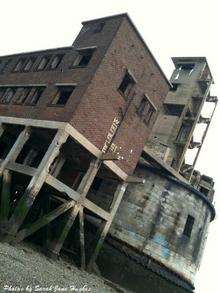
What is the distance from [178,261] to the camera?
1703 centimetres

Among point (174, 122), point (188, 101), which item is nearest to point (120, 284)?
point (174, 122)

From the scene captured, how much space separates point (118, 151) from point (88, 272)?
5.23 metres

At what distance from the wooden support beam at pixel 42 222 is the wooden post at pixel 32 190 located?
0.27 meters

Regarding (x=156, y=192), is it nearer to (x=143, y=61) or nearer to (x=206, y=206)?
(x=206, y=206)

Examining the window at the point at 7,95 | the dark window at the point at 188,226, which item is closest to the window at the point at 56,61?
the window at the point at 7,95

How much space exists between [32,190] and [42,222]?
1.27 m

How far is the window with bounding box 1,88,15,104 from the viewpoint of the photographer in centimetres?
1838

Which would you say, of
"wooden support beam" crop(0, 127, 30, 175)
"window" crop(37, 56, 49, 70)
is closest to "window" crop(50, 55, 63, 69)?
"window" crop(37, 56, 49, 70)

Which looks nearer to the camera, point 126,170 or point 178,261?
point 126,170

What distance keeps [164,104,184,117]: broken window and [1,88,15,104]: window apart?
14021 millimetres

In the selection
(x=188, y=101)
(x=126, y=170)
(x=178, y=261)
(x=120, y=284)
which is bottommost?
(x=120, y=284)

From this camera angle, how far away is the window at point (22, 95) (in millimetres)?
17117

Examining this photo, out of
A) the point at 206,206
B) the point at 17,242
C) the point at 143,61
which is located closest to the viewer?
the point at 17,242

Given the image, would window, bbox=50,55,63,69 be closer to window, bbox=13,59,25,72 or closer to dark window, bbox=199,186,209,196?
window, bbox=13,59,25,72
